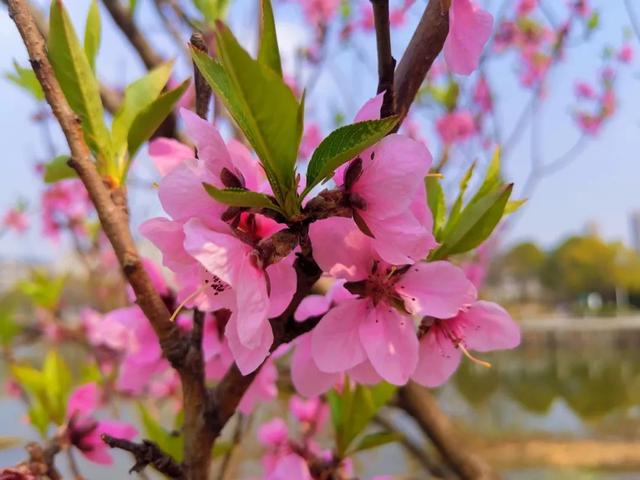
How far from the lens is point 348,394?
709 mm

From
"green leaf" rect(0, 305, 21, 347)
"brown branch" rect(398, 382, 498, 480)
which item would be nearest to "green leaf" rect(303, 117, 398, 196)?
"brown branch" rect(398, 382, 498, 480)

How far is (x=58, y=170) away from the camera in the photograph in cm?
62

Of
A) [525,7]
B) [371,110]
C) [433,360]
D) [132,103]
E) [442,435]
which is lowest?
[442,435]

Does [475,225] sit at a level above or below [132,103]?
below

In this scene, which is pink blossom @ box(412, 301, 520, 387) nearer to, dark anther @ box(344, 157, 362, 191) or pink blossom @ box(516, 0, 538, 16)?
dark anther @ box(344, 157, 362, 191)

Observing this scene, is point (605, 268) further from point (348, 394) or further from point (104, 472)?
point (348, 394)

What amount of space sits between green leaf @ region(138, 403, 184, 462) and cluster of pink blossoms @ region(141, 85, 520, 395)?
0.27 metres

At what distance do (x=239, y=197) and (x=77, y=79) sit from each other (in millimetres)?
275

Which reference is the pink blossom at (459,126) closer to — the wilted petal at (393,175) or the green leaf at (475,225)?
the green leaf at (475,225)

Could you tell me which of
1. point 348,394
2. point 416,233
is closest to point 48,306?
point 348,394

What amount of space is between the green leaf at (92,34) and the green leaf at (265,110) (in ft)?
1.14

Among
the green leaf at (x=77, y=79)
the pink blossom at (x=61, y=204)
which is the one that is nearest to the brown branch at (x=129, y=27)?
the green leaf at (x=77, y=79)

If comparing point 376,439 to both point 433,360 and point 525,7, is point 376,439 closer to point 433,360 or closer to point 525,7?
point 433,360

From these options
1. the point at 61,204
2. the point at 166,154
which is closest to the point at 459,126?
the point at 61,204
